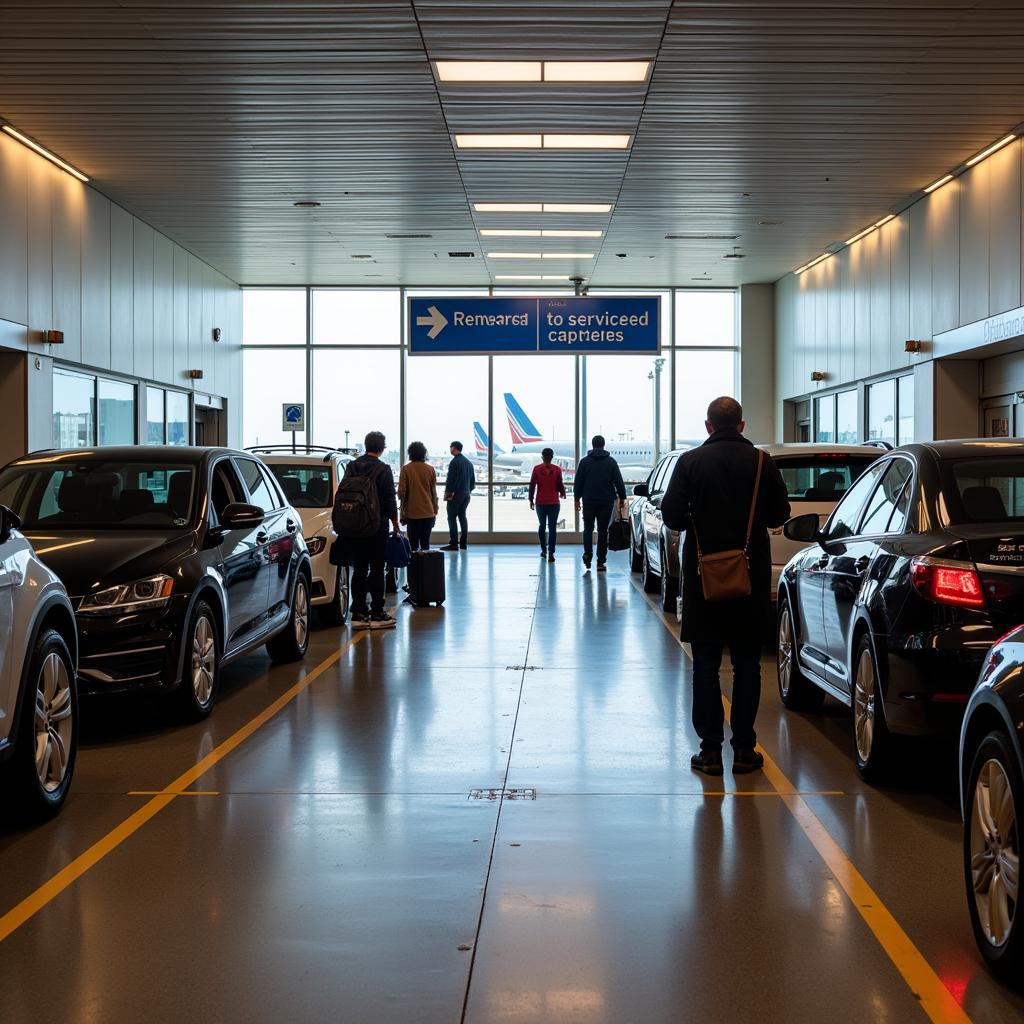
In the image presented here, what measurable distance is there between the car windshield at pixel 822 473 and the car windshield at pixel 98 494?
16.0ft

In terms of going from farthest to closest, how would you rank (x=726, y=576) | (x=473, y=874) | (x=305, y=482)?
(x=305, y=482) → (x=726, y=576) → (x=473, y=874)

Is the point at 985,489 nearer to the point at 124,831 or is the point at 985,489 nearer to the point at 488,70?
the point at 124,831

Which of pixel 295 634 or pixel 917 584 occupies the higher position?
pixel 917 584

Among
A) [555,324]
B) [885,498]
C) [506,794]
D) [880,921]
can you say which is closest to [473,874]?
[506,794]

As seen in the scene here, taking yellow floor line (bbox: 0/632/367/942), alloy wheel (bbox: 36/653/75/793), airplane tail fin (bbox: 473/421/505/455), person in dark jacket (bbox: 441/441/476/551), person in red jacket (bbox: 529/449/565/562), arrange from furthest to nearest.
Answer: airplane tail fin (bbox: 473/421/505/455) → person in dark jacket (bbox: 441/441/476/551) → person in red jacket (bbox: 529/449/565/562) → alloy wheel (bbox: 36/653/75/793) → yellow floor line (bbox: 0/632/367/942)

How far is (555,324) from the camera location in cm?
2139

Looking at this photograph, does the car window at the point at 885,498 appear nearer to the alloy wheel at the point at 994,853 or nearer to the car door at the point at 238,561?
the alloy wheel at the point at 994,853

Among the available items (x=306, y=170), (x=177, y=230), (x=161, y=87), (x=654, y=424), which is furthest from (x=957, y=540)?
(x=654, y=424)

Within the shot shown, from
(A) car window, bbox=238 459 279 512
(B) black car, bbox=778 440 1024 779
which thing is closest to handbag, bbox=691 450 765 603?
(B) black car, bbox=778 440 1024 779

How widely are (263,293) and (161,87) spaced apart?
14816mm

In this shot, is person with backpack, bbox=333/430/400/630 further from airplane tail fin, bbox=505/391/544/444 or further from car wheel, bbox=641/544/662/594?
airplane tail fin, bbox=505/391/544/444

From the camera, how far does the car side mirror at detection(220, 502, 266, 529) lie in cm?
832

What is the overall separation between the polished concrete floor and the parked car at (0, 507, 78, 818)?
206 millimetres

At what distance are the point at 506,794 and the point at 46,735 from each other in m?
2.04
